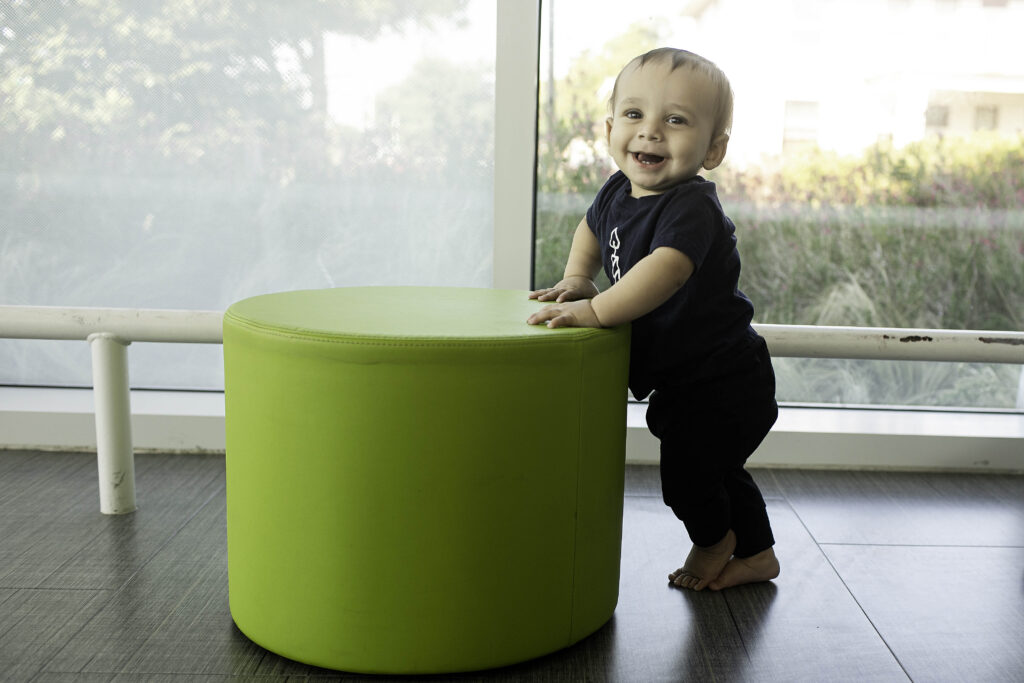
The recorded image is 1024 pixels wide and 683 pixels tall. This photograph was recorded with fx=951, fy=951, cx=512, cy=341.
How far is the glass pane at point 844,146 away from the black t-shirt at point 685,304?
77 centimetres

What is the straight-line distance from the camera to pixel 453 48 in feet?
7.38

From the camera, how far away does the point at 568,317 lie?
1.37 metres

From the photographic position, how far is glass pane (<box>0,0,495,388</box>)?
2.26 m

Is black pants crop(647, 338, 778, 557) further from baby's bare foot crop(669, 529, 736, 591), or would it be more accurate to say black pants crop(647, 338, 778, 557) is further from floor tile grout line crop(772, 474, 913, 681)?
floor tile grout line crop(772, 474, 913, 681)

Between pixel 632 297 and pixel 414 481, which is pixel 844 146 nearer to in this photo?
pixel 632 297

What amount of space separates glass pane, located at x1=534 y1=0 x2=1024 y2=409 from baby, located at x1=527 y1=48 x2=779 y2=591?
2.38 ft

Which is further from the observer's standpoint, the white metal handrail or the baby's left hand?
the white metal handrail

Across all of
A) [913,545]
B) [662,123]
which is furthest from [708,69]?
[913,545]

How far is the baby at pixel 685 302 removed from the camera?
55.6 inches

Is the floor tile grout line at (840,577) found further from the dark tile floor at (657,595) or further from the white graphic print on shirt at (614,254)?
the white graphic print on shirt at (614,254)

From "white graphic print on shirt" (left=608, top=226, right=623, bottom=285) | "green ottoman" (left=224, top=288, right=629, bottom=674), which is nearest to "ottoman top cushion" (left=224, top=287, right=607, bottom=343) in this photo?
"green ottoman" (left=224, top=288, right=629, bottom=674)

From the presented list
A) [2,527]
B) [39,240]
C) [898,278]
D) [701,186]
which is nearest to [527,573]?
[701,186]

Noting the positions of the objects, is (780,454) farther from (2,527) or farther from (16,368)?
(16,368)

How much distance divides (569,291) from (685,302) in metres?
0.19
